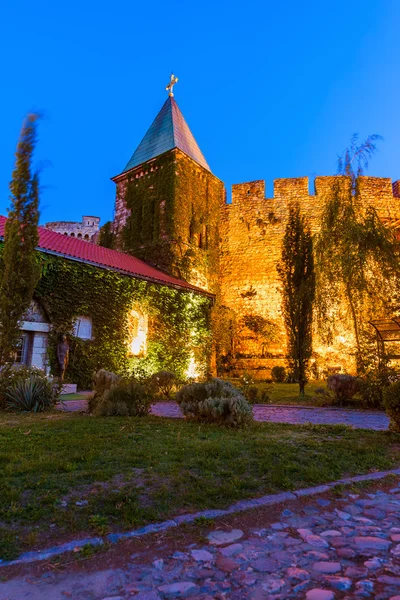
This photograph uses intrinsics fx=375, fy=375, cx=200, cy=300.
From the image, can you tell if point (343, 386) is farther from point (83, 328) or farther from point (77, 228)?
point (77, 228)

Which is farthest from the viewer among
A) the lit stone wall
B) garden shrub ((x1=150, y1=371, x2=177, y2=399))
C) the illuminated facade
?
the lit stone wall

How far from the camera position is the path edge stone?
209 centimetres

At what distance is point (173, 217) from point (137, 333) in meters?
7.00

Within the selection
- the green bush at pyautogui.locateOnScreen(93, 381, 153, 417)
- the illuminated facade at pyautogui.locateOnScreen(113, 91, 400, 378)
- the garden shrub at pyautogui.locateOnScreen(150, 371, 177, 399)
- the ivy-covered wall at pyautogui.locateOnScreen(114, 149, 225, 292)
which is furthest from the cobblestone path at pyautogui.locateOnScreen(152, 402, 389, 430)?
the ivy-covered wall at pyautogui.locateOnScreen(114, 149, 225, 292)

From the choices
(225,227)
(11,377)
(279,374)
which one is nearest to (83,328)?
(11,377)

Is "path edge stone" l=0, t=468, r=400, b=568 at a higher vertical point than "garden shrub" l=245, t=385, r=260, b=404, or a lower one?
lower

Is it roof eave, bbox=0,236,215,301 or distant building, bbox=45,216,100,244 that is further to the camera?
distant building, bbox=45,216,100,244

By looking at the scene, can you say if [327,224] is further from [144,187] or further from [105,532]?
[144,187]

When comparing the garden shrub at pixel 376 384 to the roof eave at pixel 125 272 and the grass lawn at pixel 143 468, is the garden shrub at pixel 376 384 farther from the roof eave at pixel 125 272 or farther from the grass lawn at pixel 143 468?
the roof eave at pixel 125 272

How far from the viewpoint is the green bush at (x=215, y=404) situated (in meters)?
5.89

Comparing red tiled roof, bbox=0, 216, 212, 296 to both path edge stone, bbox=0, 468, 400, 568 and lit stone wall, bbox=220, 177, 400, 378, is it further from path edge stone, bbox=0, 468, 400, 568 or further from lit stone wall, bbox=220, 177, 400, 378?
path edge stone, bbox=0, 468, 400, 568

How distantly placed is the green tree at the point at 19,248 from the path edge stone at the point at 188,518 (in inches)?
266

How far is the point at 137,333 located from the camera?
48.5 ft

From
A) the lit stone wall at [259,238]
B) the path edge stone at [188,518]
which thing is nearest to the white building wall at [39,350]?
the path edge stone at [188,518]
